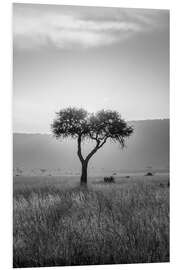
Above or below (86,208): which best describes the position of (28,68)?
above

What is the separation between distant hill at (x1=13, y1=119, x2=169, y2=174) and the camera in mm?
5602

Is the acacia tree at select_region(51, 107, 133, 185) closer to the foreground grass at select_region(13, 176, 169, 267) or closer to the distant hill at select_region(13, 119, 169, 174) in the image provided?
the distant hill at select_region(13, 119, 169, 174)

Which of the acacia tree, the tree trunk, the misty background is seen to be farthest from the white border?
the tree trunk

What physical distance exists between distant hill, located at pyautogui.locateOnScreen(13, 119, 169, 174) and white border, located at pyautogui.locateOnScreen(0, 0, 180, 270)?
11cm

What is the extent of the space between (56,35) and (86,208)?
1991mm

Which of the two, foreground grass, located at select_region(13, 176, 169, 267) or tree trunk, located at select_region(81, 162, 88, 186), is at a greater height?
tree trunk, located at select_region(81, 162, 88, 186)

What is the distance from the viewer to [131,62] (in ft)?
19.8

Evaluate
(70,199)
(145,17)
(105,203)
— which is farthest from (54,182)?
(145,17)

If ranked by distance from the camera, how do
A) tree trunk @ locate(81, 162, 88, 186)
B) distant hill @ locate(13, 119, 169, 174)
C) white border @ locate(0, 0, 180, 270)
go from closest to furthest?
white border @ locate(0, 0, 180, 270) → distant hill @ locate(13, 119, 169, 174) → tree trunk @ locate(81, 162, 88, 186)
